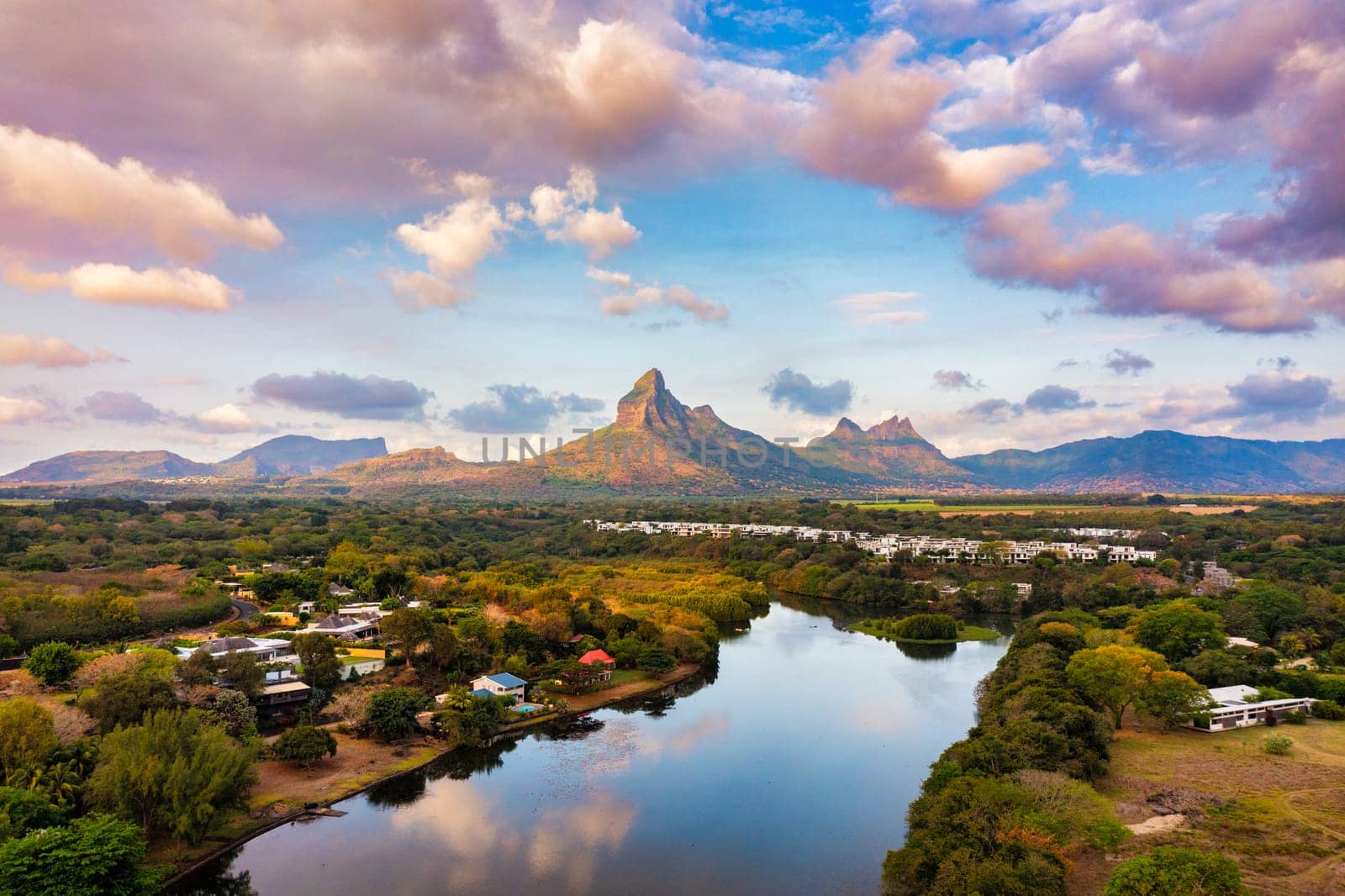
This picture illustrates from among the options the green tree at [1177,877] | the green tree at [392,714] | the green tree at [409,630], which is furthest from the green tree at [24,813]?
the green tree at [1177,877]

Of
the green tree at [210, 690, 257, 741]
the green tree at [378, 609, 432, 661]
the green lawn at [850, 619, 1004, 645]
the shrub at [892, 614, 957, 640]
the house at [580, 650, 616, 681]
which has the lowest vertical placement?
the green lawn at [850, 619, 1004, 645]

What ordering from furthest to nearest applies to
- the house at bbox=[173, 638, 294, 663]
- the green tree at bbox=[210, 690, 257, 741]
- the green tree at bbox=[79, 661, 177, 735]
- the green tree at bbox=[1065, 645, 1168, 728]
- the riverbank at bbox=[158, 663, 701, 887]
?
the house at bbox=[173, 638, 294, 663] → the green tree at bbox=[1065, 645, 1168, 728] → the green tree at bbox=[210, 690, 257, 741] → the green tree at bbox=[79, 661, 177, 735] → the riverbank at bbox=[158, 663, 701, 887]

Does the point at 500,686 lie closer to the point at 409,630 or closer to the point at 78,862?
the point at 409,630

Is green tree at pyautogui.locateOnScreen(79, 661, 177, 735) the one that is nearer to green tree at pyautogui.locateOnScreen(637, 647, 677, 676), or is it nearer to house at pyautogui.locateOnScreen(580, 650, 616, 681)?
house at pyautogui.locateOnScreen(580, 650, 616, 681)

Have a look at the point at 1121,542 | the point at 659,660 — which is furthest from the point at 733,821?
the point at 1121,542

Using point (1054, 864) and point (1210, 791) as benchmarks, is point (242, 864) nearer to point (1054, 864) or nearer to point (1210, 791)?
point (1054, 864)

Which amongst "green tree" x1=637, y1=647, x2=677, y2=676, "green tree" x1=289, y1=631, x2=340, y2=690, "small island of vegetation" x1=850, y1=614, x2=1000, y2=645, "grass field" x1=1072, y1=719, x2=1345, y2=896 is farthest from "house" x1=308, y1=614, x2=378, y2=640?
"grass field" x1=1072, y1=719, x2=1345, y2=896
